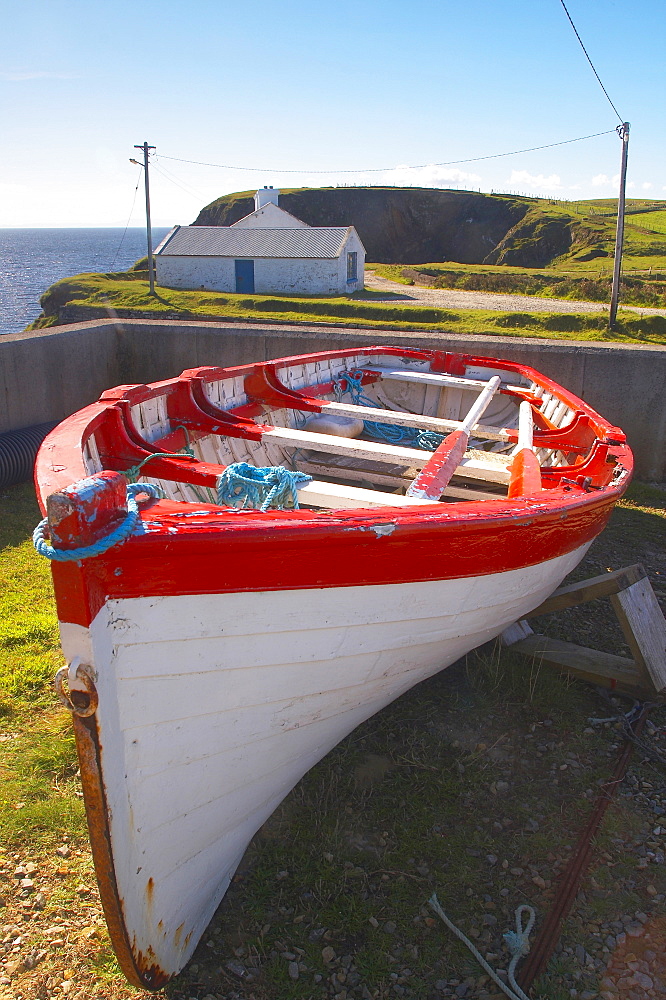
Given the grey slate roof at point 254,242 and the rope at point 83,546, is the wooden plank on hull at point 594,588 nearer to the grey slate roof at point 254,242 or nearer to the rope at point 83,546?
the rope at point 83,546

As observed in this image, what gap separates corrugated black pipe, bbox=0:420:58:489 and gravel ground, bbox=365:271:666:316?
12584mm

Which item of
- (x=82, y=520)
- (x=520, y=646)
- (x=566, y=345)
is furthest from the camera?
(x=566, y=345)

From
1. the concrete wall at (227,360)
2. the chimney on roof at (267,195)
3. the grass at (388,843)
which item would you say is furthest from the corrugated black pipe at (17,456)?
the chimney on roof at (267,195)

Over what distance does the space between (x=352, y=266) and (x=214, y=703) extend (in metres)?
26.6

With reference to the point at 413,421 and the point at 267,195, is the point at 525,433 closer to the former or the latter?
the point at 413,421

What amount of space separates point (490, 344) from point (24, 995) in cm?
818

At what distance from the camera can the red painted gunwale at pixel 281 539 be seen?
1.95 m

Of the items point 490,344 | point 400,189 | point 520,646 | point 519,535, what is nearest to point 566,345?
point 490,344

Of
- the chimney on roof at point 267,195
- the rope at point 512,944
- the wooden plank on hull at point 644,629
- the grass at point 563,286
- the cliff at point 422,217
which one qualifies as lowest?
the rope at point 512,944

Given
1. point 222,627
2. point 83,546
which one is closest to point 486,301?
point 222,627

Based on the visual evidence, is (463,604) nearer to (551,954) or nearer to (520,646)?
(551,954)

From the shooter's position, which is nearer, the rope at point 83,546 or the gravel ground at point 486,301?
the rope at point 83,546

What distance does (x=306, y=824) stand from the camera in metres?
3.14

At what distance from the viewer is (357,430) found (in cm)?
594
